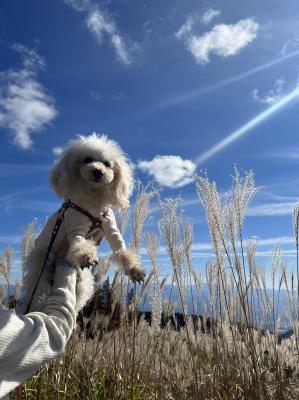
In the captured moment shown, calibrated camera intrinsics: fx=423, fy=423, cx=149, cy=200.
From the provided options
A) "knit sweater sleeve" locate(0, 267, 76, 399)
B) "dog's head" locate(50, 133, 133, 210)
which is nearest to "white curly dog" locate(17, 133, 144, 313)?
"dog's head" locate(50, 133, 133, 210)

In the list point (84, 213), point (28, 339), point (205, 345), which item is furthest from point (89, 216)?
point (205, 345)

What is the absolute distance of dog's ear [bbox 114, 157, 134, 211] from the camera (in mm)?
2682

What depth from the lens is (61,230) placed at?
2.43 meters

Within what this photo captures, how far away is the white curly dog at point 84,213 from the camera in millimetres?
2289

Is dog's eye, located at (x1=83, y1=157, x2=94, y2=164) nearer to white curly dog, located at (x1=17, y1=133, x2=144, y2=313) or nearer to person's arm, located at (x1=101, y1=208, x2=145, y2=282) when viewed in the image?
white curly dog, located at (x1=17, y1=133, x2=144, y2=313)

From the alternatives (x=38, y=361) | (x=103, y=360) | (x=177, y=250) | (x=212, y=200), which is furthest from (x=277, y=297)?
(x=38, y=361)

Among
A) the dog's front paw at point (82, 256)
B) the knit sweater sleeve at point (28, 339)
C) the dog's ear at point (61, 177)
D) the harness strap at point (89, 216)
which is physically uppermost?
the dog's ear at point (61, 177)

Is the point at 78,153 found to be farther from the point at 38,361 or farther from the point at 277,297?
the point at 277,297

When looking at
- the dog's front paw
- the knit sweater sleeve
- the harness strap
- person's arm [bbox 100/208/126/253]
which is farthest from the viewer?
person's arm [bbox 100/208/126/253]

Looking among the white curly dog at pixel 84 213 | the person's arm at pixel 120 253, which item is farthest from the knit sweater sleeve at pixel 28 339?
the person's arm at pixel 120 253

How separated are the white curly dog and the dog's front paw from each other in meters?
0.05

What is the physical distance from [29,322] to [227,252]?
5.30ft

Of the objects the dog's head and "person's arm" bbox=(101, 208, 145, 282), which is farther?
the dog's head

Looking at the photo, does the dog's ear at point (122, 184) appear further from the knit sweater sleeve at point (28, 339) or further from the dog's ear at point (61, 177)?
the knit sweater sleeve at point (28, 339)
